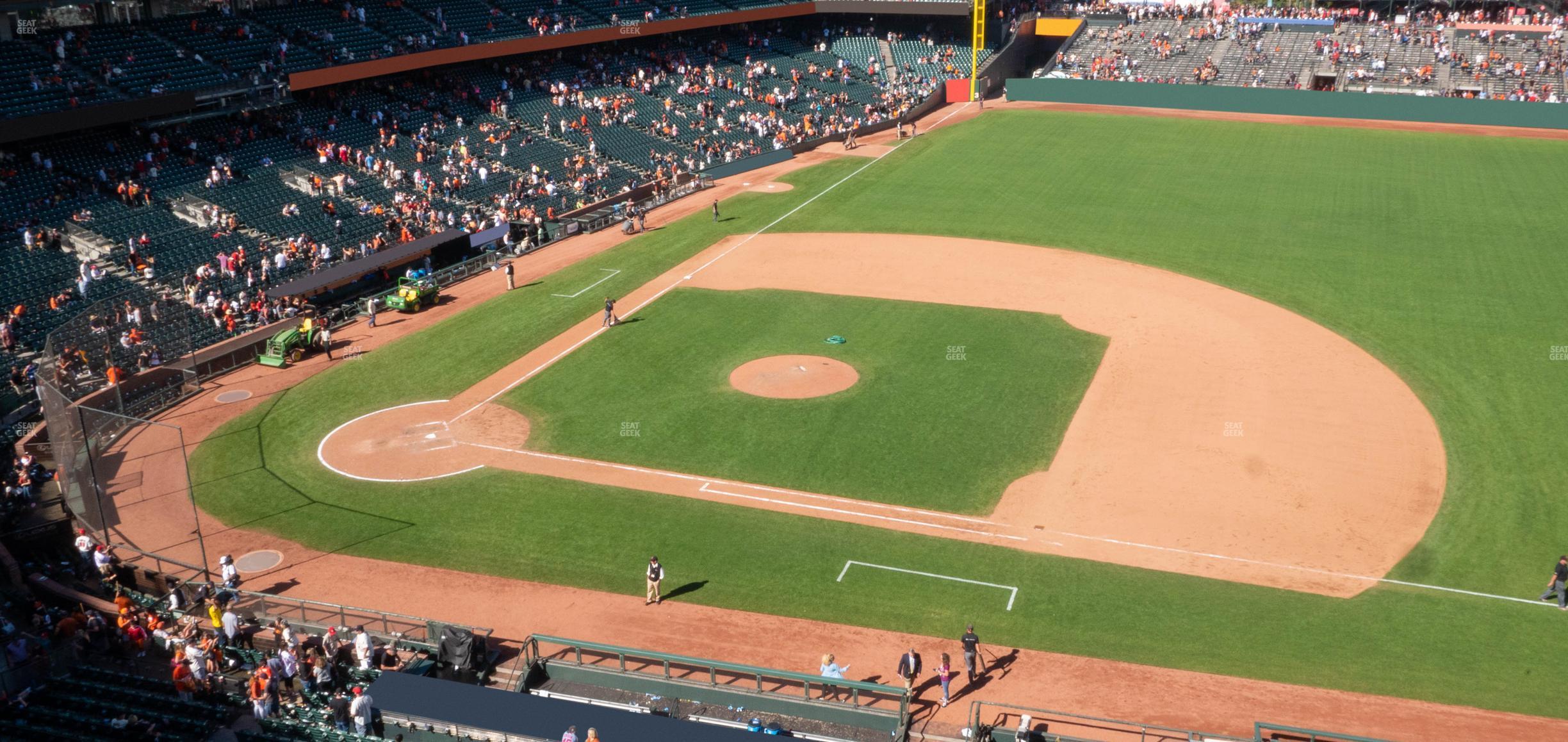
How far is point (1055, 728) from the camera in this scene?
22.0 meters

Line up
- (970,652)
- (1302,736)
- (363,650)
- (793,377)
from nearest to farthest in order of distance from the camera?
(1302,736) < (363,650) < (970,652) < (793,377)

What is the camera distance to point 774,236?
5528cm

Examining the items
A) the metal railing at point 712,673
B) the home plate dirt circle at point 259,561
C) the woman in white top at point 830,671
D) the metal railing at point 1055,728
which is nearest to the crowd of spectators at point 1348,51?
the metal railing at point 1055,728

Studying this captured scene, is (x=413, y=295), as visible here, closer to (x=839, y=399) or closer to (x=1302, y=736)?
(x=839, y=399)

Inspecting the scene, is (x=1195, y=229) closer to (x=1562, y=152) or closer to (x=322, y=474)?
(x=1562, y=152)

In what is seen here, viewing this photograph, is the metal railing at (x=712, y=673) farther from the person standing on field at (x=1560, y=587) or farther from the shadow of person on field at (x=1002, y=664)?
the person standing on field at (x=1560, y=587)

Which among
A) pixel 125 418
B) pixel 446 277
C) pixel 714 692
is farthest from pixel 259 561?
pixel 446 277

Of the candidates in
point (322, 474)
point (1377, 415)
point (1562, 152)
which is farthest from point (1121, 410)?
point (1562, 152)

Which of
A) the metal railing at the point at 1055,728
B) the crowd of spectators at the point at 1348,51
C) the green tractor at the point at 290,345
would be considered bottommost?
the metal railing at the point at 1055,728

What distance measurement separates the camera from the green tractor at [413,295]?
45.6 meters

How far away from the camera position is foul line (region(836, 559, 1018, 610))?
2672cm

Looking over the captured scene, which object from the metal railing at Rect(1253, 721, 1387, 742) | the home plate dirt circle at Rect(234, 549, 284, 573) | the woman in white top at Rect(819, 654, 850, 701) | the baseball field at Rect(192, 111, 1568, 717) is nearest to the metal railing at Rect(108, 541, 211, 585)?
the home plate dirt circle at Rect(234, 549, 284, 573)

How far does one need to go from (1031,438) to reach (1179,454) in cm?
410

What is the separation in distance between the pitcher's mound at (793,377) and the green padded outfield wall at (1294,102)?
4925 cm
